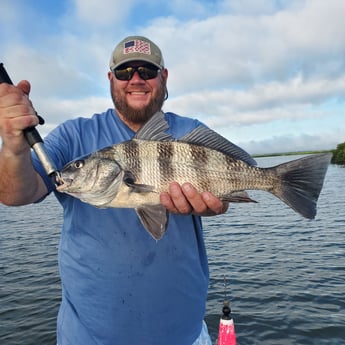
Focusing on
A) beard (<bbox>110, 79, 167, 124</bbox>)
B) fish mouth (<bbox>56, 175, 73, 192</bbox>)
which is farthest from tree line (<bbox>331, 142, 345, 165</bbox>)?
fish mouth (<bbox>56, 175, 73, 192</bbox>)

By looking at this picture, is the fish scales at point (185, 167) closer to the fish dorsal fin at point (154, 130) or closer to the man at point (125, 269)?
the fish dorsal fin at point (154, 130)

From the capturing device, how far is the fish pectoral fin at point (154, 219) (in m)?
3.53

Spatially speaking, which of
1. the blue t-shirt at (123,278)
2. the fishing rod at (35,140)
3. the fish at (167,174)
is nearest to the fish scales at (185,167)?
the fish at (167,174)

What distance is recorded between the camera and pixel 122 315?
12.2ft

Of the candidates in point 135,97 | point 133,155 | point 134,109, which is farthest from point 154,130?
point 135,97

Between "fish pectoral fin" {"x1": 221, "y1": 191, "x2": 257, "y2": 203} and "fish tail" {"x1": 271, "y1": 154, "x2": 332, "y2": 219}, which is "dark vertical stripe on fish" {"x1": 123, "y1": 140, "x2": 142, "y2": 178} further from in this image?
"fish tail" {"x1": 271, "y1": 154, "x2": 332, "y2": 219}

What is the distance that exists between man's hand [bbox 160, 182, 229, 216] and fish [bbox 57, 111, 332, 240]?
0.10m

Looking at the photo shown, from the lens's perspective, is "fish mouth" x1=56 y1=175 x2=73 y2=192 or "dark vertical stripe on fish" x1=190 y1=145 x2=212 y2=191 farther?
"dark vertical stripe on fish" x1=190 y1=145 x2=212 y2=191

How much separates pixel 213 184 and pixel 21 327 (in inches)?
356

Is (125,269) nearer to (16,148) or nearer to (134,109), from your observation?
(16,148)

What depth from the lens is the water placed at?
9609 millimetres

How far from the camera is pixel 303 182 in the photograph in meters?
3.97

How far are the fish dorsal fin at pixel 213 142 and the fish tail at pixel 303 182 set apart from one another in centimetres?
40

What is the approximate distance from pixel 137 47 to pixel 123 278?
287 cm
